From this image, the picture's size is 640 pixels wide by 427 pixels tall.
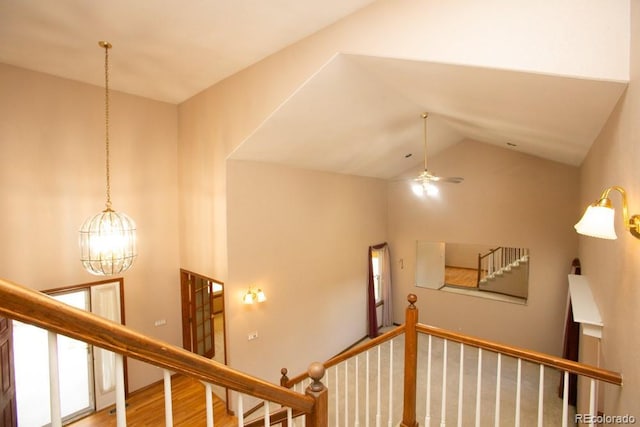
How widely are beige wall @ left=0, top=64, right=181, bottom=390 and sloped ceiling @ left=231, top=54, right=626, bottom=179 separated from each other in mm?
1929

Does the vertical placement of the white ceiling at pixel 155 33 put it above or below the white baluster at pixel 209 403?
above

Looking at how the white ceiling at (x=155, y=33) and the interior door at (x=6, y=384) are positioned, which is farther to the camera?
the interior door at (x=6, y=384)

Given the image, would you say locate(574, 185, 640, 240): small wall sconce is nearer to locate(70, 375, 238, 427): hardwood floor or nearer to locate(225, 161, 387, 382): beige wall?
locate(225, 161, 387, 382): beige wall

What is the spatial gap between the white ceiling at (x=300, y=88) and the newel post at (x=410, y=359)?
191 cm

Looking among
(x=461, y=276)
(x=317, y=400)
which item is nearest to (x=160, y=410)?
(x=317, y=400)

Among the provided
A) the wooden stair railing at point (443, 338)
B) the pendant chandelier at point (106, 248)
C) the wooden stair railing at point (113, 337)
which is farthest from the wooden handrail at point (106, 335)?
the pendant chandelier at point (106, 248)

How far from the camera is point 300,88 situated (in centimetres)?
328

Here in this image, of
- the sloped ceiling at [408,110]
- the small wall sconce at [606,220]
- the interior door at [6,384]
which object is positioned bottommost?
the interior door at [6,384]

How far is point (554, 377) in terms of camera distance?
5.41m

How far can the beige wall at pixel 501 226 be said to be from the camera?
5680 millimetres

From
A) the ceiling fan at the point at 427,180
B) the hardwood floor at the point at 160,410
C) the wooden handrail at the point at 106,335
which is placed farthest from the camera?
the ceiling fan at the point at 427,180

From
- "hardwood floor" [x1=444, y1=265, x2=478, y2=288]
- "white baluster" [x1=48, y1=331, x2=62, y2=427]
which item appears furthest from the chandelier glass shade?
"hardwood floor" [x1=444, y1=265, x2=478, y2=288]

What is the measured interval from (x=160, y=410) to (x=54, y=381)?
478cm

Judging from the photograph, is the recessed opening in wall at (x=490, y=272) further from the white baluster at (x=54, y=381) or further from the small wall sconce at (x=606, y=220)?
the white baluster at (x=54, y=381)
